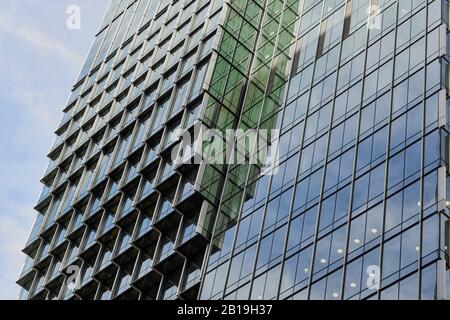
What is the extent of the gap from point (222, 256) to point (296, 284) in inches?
368

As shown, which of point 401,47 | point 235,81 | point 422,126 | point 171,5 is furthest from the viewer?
point 171,5

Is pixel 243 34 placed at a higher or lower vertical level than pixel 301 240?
higher

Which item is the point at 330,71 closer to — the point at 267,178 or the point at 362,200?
the point at 267,178

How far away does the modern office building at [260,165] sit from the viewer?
4194cm

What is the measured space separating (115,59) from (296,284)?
4495 cm

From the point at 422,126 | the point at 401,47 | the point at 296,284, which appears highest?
the point at 401,47

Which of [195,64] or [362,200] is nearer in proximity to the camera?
[362,200]

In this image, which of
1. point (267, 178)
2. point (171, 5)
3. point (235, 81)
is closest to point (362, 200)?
point (267, 178)

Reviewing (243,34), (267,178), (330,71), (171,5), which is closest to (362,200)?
(267,178)

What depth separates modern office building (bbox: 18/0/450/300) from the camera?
138 feet

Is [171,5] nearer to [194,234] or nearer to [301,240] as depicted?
[194,234]

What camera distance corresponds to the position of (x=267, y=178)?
178 ft

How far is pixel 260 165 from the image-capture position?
Result: 56.1m

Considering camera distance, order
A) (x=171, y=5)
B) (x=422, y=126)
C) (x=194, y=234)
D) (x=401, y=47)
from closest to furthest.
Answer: (x=422, y=126), (x=401, y=47), (x=194, y=234), (x=171, y=5)
